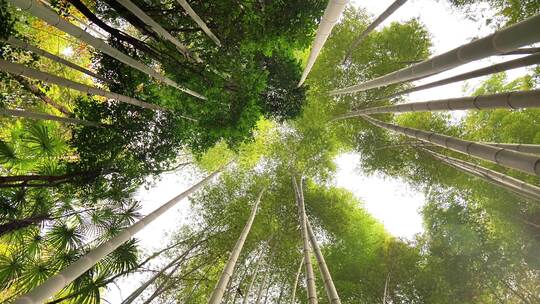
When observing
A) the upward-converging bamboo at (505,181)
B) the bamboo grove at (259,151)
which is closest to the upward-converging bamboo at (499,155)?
the bamboo grove at (259,151)

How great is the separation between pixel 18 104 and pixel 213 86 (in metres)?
5.40

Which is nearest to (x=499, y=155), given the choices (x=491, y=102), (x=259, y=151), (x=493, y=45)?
(x=491, y=102)

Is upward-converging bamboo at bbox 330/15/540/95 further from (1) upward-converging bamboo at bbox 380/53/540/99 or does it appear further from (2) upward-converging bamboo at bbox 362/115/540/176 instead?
(1) upward-converging bamboo at bbox 380/53/540/99

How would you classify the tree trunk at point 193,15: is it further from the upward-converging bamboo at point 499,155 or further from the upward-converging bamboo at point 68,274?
the upward-converging bamboo at point 499,155

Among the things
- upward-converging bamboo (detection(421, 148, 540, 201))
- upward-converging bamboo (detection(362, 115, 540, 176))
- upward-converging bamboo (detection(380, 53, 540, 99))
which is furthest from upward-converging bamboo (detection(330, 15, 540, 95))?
upward-converging bamboo (detection(421, 148, 540, 201))

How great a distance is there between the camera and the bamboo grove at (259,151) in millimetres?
3648

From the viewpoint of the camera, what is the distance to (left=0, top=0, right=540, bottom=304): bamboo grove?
3648 millimetres

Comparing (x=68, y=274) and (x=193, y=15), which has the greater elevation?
(x=193, y=15)

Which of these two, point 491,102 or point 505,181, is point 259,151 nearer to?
point 505,181

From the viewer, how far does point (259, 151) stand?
904 centimetres

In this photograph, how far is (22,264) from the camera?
12.2 feet

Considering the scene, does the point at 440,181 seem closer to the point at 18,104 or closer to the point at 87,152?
the point at 87,152

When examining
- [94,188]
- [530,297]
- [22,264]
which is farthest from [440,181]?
[22,264]

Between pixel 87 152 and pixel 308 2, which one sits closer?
pixel 308 2
